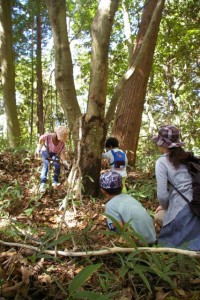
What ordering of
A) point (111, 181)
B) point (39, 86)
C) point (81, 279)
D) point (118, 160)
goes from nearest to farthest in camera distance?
point (81, 279) < point (111, 181) < point (118, 160) < point (39, 86)

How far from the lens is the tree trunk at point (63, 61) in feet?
15.8

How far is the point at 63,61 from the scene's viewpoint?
193 inches

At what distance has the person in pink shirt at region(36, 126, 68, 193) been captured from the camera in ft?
18.4

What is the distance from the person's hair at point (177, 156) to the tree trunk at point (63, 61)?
2105 mm

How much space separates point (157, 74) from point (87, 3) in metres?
6.13

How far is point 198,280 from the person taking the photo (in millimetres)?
2537

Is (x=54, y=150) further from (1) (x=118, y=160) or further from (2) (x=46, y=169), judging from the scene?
(1) (x=118, y=160)

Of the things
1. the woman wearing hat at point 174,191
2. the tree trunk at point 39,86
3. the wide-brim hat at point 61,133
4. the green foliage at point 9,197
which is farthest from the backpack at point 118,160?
the tree trunk at point 39,86

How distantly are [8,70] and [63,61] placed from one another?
17.8ft

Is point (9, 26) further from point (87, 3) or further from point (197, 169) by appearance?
point (197, 169)

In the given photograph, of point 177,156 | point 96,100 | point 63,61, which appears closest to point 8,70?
point 63,61

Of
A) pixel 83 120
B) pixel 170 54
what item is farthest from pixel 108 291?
pixel 170 54

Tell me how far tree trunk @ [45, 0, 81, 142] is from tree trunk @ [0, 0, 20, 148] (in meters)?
4.87

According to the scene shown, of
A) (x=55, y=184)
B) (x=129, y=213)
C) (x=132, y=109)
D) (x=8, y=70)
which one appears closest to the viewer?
(x=129, y=213)
